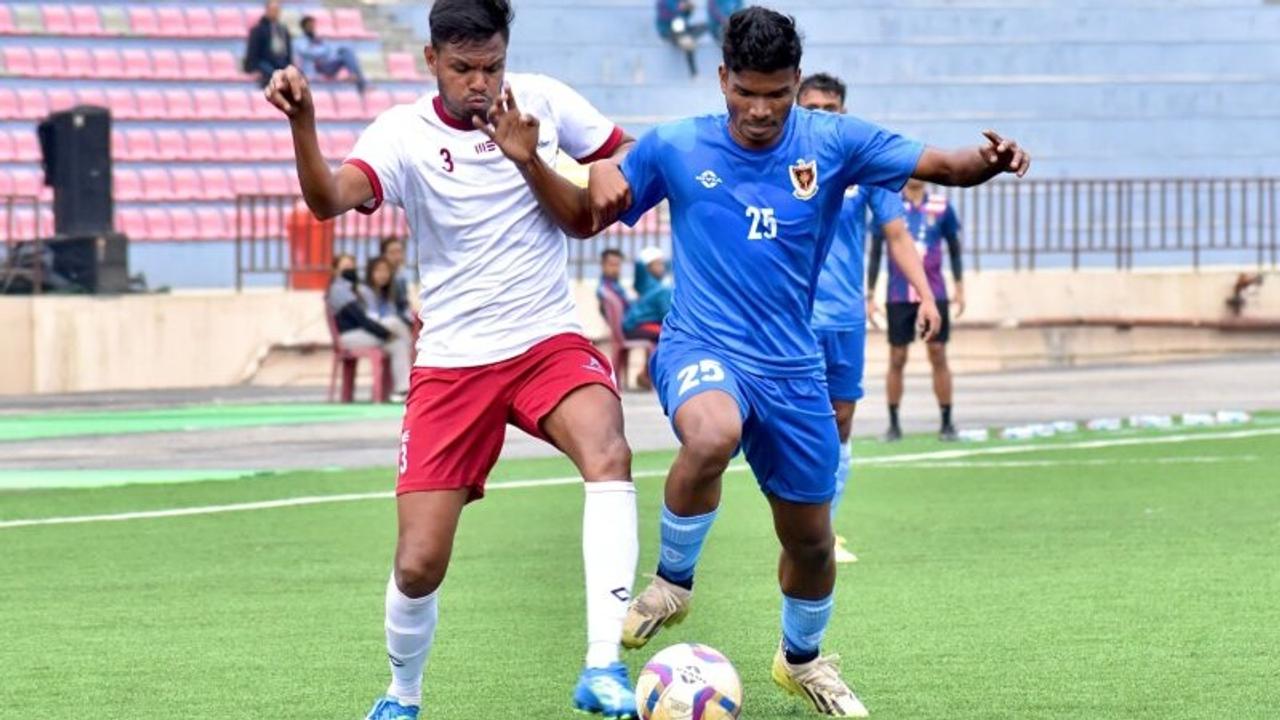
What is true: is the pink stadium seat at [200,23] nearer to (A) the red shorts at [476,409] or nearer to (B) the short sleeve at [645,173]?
(B) the short sleeve at [645,173]

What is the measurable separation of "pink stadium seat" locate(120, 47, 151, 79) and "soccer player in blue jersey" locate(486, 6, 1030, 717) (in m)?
24.9

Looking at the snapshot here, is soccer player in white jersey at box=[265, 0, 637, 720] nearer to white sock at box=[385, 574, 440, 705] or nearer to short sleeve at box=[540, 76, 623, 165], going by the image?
white sock at box=[385, 574, 440, 705]

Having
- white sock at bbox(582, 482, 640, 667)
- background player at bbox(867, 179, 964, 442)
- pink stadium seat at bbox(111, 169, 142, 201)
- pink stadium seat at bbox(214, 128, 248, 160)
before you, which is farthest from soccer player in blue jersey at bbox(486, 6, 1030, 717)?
pink stadium seat at bbox(214, 128, 248, 160)

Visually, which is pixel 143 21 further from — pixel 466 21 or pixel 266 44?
pixel 466 21

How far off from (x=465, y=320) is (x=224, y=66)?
83.7ft

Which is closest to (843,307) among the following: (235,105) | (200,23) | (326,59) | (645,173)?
(645,173)

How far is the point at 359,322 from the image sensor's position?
79.5 ft

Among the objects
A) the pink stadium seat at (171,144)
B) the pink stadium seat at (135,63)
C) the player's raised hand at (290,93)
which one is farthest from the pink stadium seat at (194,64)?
the player's raised hand at (290,93)

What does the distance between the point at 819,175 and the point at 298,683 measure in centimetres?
244

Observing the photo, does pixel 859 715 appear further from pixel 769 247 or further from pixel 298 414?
pixel 298 414

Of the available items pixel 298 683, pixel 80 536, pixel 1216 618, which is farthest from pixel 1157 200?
pixel 298 683

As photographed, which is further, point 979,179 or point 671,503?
point 671,503

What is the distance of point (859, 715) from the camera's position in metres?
7.59

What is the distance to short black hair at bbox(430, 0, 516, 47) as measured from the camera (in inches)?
287
